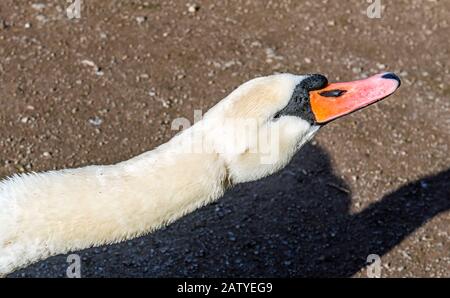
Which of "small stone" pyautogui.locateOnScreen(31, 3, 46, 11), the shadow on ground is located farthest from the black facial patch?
"small stone" pyautogui.locateOnScreen(31, 3, 46, 11)

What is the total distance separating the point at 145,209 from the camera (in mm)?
4375

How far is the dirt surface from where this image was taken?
6746 millimetres

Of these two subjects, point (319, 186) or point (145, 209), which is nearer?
point (145, 209)

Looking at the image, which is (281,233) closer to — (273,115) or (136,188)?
(273,115)

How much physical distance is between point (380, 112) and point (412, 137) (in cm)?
38

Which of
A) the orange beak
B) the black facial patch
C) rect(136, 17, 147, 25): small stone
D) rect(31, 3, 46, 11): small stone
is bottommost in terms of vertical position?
rect(136, 17, 147, 25): small stone

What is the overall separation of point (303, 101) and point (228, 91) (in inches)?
126

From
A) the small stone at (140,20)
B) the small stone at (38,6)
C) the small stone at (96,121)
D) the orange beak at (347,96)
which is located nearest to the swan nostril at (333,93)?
the orange beak at (347,96)

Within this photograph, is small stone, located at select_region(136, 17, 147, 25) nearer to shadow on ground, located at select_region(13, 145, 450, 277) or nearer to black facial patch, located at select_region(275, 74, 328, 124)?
shadow on ground, located at select_region(13, 145, 450, 277)

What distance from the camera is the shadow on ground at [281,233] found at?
6.60 metres

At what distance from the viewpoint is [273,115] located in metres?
4.65

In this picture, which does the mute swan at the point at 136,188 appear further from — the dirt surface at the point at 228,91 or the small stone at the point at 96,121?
the small stone at the point at 96,121
